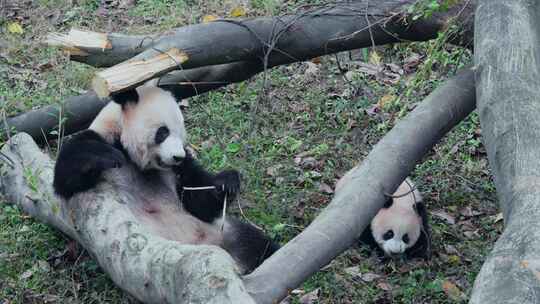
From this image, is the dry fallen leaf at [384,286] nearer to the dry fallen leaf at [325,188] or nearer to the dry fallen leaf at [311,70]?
the dry fallen leaf at [325,188]

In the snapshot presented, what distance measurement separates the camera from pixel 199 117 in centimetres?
748

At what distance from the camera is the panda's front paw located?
5.43 m

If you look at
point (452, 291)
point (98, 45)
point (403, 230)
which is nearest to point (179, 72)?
point (98, 45)

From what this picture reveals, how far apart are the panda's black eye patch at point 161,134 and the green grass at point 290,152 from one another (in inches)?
39.4

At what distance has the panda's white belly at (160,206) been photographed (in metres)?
5.16

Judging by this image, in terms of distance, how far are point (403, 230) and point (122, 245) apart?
2675 millimetres

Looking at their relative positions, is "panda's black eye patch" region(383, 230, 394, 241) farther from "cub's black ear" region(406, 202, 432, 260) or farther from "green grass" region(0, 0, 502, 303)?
"green grass" region(0, 0, 502, 303)

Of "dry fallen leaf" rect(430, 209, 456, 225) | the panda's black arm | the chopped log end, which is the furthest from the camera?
"dry fallen leaf" rect(430, 209, 456, 225)

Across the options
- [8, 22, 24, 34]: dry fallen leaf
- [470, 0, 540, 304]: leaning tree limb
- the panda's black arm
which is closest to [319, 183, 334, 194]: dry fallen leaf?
the panda's black arm

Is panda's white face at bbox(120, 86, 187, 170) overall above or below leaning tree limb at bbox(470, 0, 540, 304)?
below

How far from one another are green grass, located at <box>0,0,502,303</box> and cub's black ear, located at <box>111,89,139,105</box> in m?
1.14

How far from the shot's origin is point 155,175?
552 cm

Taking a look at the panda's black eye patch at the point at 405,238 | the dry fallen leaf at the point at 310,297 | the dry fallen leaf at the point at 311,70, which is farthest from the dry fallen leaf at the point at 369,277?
the dry fallen leaf at the point at 311,70

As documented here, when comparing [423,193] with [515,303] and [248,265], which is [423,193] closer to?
[248,265]
